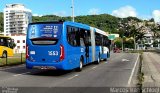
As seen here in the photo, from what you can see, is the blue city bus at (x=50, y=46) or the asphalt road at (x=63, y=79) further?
the blue city bus at (x=50, y=46)

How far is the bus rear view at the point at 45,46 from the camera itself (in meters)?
20.3

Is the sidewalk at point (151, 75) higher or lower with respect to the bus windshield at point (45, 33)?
lower

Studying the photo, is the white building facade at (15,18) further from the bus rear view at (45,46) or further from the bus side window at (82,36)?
the bus rear view at (45,46)

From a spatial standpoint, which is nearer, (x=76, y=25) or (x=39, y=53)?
(x=39, y=53)

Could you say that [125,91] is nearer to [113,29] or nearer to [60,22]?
[60,22]

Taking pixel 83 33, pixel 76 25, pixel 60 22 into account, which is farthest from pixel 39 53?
pixel 83 33

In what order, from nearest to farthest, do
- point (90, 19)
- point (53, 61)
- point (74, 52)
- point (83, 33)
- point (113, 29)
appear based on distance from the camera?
point (53, 61) < point (74, 52) < point (83, 33) < point (90, 19) < point (113, 29)

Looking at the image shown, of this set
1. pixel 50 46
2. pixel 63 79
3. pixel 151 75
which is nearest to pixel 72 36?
pixel 50 46

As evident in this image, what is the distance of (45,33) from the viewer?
20.5 meters

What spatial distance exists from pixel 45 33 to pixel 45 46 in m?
0.70

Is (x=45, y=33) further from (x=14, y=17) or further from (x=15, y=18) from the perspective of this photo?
(x=15, y=18)

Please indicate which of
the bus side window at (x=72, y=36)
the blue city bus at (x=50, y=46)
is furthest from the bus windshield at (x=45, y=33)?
the bus side window at (x=72, y=36)

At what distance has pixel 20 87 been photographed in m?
14.8

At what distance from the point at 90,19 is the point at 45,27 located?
443ft
